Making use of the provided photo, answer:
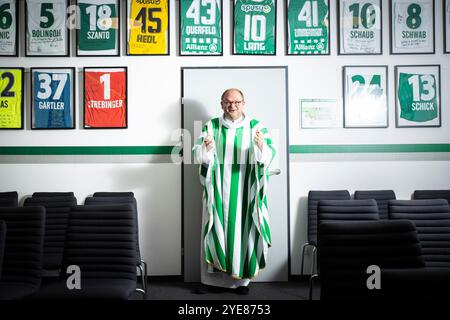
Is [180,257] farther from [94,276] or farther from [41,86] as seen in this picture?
[41,86]

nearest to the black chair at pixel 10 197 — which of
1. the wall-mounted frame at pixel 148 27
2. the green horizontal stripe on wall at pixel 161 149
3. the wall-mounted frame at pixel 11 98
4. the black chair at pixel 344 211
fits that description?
the green horizontal stripe on wall at pixel 161 149

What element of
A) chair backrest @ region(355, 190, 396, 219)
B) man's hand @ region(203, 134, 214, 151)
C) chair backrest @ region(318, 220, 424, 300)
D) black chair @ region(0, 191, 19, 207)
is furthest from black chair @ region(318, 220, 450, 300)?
black chair @ region(0, 191, 19, 207)

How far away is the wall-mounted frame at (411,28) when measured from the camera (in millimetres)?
3828

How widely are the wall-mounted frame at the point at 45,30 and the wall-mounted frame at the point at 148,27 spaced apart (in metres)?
0.70

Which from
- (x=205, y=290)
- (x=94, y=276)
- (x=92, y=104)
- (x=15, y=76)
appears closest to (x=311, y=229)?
(x=205, y=290)

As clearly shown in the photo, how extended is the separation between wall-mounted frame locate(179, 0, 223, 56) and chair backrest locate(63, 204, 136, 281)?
218cm

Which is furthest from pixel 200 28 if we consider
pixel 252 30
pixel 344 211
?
pixel 344 211

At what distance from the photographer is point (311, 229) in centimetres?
348

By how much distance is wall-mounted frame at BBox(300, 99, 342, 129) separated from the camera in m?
3.81

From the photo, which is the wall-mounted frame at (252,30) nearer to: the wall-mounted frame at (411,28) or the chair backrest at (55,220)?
the wall-mounted frame at (411,28)

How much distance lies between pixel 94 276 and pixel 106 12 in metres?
2.85

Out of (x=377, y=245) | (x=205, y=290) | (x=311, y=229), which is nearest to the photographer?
(x=377, y=245)

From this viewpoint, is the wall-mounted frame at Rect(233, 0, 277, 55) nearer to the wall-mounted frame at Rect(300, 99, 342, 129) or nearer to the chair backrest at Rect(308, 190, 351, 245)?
the wall-mounted frame at Rect(300, 99, 342, 129)
